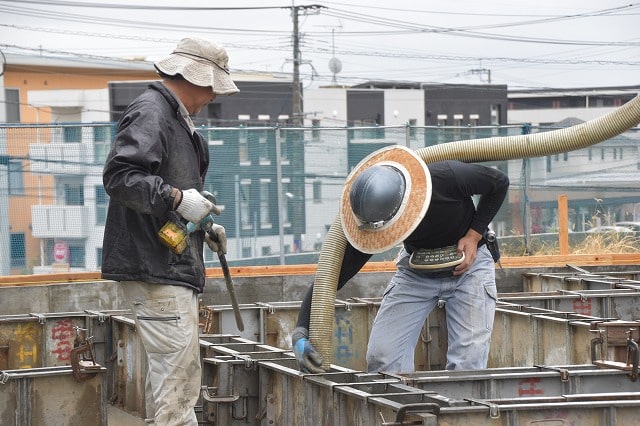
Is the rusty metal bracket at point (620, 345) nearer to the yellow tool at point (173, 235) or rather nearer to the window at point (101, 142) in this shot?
the yellow tool at point (173, 235)

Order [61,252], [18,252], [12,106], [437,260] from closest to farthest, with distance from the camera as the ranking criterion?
1. [437,260]
2. [18,252]
3. [61,252]
4. [12,106]

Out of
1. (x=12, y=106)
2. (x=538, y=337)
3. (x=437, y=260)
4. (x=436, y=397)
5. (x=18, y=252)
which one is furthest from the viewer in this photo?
(x=12, y=106)

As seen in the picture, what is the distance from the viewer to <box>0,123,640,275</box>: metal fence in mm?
14008

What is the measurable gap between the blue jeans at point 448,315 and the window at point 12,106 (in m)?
53.9

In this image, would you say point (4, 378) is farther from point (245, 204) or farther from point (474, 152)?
point (245, 204)

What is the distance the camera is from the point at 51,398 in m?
7.42

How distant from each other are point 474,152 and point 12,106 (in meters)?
57.5

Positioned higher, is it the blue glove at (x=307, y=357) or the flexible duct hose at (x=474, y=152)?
the flexible duct hose at (x=474, y=152)

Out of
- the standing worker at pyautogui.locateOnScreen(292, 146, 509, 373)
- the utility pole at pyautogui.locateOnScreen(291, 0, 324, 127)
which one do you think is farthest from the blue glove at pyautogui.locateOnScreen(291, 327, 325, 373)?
the utility pole at pyautogui.locateOnScreen(291, 0, 324, 127)

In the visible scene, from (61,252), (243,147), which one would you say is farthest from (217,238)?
(243,147)

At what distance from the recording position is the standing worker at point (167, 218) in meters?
5.79

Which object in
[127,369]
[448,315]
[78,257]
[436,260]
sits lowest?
[127,369]

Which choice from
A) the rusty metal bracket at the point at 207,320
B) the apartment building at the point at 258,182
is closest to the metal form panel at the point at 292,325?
the rusty metal bracket at the point at 207,320

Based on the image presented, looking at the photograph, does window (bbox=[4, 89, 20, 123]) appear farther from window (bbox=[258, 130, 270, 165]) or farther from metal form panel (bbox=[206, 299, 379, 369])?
metal form panel (bbox=[206, 299, 379, 369])
